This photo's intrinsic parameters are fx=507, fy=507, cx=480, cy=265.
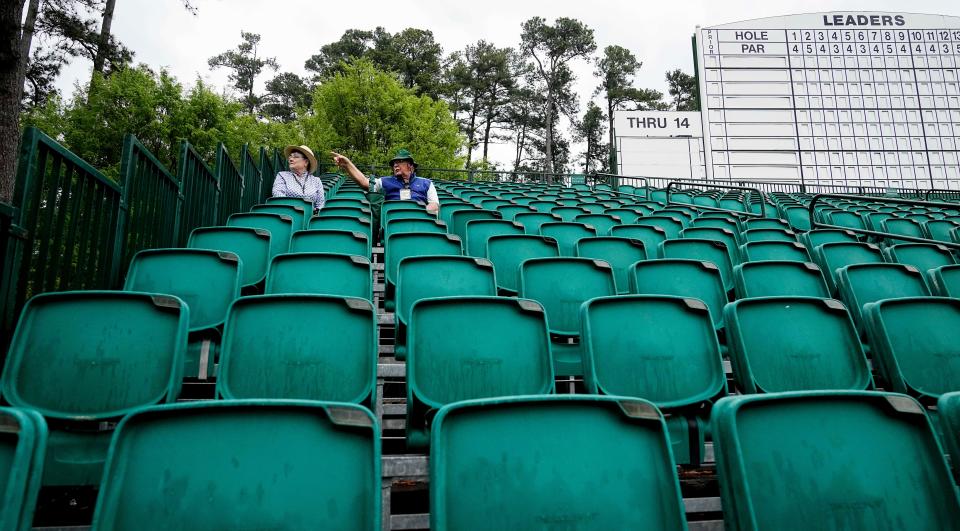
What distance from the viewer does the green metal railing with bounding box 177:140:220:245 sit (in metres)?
4.44

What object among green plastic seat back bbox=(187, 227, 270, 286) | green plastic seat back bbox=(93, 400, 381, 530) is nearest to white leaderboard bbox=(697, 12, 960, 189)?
green plastic seat back bbox=(187, 227, 270, 286)

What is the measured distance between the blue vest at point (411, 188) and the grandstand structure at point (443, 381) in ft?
8.86

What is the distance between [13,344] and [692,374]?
2747 millimetres

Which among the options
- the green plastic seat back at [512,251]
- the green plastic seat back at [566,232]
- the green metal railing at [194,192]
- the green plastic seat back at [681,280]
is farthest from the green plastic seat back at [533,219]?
the green metal railing at [194,192]

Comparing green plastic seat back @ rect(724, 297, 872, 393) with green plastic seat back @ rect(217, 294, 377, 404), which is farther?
green plastic seat back @ rect(724, 297, 872, 393)

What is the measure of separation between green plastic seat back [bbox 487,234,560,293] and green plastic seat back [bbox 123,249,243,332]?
1.90 m

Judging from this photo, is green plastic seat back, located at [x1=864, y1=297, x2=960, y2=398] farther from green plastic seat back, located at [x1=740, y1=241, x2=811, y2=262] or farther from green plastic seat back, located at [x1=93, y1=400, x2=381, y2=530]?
green plastic seat back, located at [x1=93, y1=400, x2=381, y2=530]

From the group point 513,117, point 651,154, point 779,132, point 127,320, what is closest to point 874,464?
point 127,320

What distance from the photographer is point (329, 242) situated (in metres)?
4.07

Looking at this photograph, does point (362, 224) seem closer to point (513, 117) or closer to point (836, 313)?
point (836, 313)

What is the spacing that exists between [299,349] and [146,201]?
7.99 feet

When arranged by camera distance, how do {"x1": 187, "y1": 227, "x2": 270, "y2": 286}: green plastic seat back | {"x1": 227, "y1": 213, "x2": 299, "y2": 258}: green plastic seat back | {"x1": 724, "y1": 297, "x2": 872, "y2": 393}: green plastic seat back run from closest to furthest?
{"x1": 724, "y1": 297, "x2": 872, "y2": 393}: green plastic seat back → {"x1": 187, "y1": 227, "x2": 270, "y2": 286}: green plastic seat back → {"x1": 227, "y1": 213, "x2": 299, "y2": 258}: green plastic seat back

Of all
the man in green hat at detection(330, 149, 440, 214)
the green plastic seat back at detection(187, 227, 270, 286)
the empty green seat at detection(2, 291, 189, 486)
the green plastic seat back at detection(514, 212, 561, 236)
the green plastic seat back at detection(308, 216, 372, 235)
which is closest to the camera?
the empty green seat at detection(2, 291, 189, 486)

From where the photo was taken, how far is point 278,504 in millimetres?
1156
